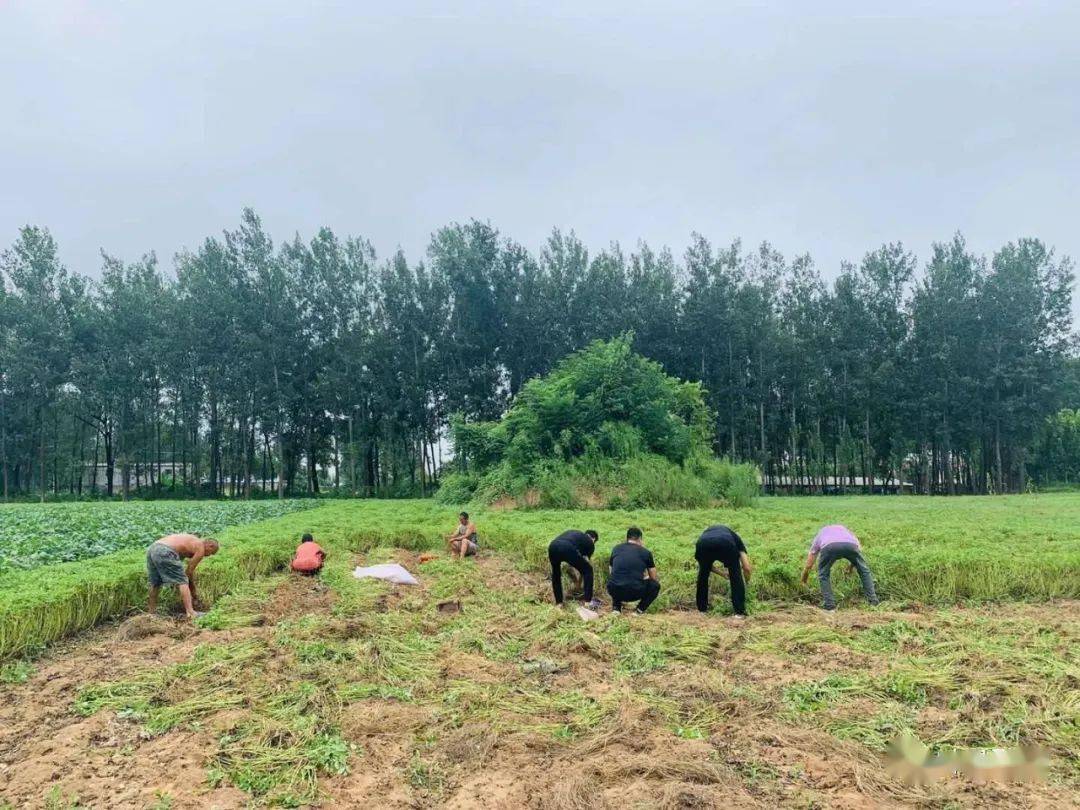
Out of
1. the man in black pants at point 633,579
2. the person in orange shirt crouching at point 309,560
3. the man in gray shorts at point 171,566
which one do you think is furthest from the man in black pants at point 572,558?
the man in gray shorts at point 171,566

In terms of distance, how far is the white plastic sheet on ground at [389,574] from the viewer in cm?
1191

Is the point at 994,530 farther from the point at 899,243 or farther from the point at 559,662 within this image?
the point at 899,243

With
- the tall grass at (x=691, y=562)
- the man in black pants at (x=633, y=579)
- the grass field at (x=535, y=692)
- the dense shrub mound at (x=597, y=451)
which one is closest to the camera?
the grass field at (x=535, y=692)

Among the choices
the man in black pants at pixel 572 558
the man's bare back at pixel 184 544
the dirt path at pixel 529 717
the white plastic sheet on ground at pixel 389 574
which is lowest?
the dirt path at pixel 529 717

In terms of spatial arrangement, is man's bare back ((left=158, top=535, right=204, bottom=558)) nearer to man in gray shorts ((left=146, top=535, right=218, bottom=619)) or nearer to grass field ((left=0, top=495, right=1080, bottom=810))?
man in gray shorts ((left=146, top=535, right=218, bottom=619))

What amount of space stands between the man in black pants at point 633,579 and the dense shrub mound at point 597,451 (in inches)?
554

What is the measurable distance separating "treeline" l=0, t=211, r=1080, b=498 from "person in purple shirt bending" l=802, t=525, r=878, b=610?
35.7 m

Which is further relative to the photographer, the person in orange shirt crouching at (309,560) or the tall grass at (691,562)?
the person in orange shirt crouching at (309,560)

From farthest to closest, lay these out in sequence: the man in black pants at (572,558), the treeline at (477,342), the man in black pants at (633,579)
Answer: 1. the treeline at (477,342)
2. the man in black pants at (572,558)
3. the man in black pants at (633,579)

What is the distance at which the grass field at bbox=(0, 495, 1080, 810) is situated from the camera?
4.63 metres

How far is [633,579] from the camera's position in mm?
9828

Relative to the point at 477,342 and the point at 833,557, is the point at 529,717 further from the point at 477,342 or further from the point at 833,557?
the point at 477,342

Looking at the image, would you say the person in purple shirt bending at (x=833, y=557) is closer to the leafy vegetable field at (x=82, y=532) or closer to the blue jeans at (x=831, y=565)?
the blue jeans at (x=831, y=565)

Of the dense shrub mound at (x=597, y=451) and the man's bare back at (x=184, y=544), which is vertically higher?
the dense shrub mound at (x=597, y=451)
